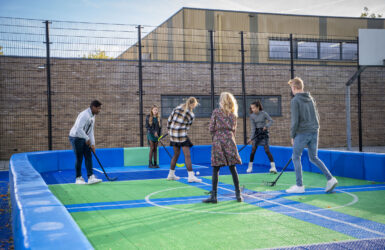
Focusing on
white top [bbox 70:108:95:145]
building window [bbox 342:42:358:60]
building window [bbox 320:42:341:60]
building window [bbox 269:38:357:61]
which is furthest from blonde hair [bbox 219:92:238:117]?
building window [bbox 342:42:358:60]

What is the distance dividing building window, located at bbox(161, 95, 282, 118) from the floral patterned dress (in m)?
11.6

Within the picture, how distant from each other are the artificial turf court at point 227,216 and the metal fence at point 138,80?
5.81m

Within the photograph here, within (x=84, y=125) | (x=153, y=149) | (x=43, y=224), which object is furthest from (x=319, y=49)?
(x=43, y=224)

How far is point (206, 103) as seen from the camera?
20.1m

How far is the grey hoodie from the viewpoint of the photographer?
6930 mm

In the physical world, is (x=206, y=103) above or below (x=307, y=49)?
below

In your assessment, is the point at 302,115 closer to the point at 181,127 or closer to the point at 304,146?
the point at 304,146

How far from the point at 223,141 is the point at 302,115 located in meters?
1.67

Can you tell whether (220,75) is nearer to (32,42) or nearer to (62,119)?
(62,119)

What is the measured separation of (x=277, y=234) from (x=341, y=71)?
1902 centimetres

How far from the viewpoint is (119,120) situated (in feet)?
56.6

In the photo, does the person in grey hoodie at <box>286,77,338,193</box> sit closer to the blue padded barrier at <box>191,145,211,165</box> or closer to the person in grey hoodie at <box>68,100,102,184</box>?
the person in grey hoodie at <box>68,100,102,184</box>

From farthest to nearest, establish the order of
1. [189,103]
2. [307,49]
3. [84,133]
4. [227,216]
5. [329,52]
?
1. [329,52]
2. [307,49]
3. [189,103]
4. [84,133]
5. [227,216]

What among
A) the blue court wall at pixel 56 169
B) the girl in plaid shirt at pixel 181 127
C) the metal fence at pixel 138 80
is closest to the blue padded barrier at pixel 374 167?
the blue court wall at pixel 56 169
